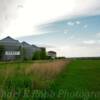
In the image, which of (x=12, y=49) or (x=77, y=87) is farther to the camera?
(x=12, y=49)

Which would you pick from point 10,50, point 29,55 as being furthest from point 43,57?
point 10,50

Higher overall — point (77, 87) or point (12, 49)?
point (12, 49)

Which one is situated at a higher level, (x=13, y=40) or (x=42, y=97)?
(x=13, y=40)

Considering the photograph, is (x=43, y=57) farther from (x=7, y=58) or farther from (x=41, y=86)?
(x=41, y=86)

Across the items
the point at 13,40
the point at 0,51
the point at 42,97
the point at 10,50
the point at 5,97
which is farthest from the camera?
the point at 13,40

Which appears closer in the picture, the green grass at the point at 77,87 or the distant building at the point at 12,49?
the green grass at the point at 77,87

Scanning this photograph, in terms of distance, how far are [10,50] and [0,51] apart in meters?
6.25

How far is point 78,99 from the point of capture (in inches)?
296

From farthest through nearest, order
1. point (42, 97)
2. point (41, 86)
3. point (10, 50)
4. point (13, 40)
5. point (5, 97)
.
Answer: point (13, 40) → point (10, 50) → point (41, 86) → point (42, 97) → point (5, 97)

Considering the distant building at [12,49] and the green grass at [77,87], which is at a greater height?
the distant building at [12,49]

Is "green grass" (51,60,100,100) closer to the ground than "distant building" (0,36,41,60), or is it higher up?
closer to the ground

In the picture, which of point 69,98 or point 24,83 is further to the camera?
point 24,83

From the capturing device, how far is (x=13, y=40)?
90.6 metres

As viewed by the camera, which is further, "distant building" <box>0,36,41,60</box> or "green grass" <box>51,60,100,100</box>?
"distant building" <box>0,36,41,60</box>
